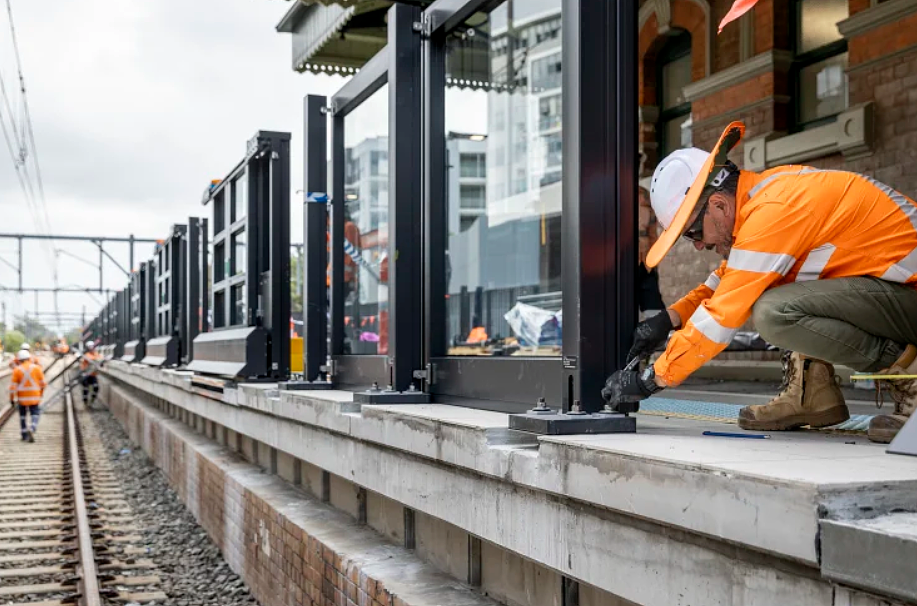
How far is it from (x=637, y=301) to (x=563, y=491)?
1058 mm

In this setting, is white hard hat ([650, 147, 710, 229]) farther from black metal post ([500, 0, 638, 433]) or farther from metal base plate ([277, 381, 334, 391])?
metal base plate ([277, 381, 334, 391])

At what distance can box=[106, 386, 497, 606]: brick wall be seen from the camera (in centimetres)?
481

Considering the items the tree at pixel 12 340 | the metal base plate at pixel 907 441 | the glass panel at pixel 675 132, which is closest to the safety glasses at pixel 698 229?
the metal base plate at pixel 907 441

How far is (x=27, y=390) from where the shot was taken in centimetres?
2142

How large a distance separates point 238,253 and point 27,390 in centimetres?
1207

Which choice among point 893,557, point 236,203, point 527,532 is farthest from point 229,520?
point 893,557

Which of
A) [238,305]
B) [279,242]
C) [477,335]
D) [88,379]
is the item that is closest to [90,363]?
[88,379]

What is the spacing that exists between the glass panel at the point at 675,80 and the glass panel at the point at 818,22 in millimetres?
2098

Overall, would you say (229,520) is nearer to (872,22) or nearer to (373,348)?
(373,348)

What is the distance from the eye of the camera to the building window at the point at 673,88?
12.7 m

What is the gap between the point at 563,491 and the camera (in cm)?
335

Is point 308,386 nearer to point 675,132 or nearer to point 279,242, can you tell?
point 279,242

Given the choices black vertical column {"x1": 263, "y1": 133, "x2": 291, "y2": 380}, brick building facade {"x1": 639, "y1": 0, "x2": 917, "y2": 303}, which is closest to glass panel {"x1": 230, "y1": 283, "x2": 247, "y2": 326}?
black vertical column {"x1": 263, "y1": 133, "x2": 291, "y2": 380}

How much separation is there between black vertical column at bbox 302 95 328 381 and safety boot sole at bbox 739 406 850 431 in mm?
5133
